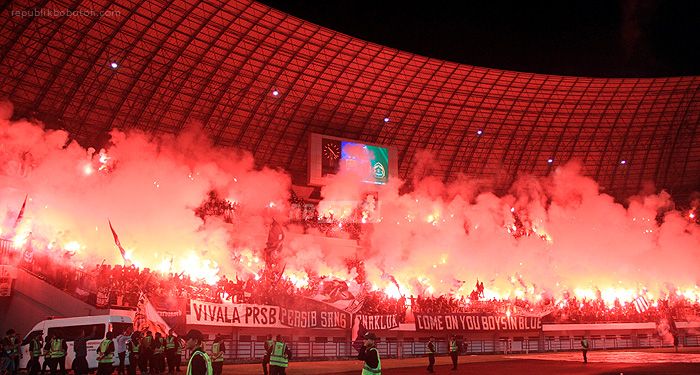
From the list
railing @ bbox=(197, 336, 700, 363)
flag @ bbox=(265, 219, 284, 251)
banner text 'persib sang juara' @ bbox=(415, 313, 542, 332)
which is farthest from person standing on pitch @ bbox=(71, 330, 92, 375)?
banner text 'persib sang juara' @ bbox=(415, 313, 542, 332)

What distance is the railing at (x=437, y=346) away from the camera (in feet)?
88.3

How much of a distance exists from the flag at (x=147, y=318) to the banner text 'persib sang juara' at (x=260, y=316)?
1530 mm

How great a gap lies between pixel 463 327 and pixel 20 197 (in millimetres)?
24889

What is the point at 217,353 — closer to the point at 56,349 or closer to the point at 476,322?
the point at 56,349

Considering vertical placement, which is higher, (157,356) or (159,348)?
(159,348)

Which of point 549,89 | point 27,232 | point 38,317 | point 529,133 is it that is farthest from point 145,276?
point 529,133

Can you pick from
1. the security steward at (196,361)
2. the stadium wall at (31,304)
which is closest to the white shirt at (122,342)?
the stadium wall at (31,304)

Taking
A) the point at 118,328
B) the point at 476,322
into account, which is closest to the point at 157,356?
the point at 118,328

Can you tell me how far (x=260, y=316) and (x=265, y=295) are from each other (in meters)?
1.26

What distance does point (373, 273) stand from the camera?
4125cm

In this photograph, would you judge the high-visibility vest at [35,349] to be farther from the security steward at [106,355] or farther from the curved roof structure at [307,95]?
the curved roof structure at [307,95]

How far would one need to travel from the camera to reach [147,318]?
22844mm

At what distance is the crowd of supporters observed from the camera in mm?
23391

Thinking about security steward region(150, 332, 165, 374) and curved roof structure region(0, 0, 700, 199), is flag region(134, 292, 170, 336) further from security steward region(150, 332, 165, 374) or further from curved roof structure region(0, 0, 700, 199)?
curved roof structure region(0, 0, 700, 199)
